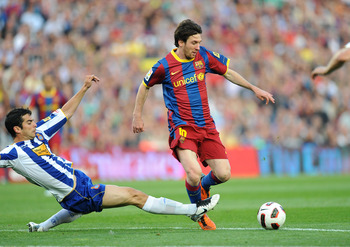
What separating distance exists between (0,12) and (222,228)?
51.6 feet

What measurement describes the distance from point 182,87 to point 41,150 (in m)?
2.01

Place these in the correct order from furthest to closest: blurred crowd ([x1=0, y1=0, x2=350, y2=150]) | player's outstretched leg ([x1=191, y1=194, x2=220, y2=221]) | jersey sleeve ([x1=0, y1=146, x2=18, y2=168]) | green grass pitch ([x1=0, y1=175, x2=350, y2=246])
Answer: blurred crowd ([x1=0, y1=0, x2=350, y2=150]) → player's outstretched leg ([x1=191, y1=194, x2=220, y2=221]) → jersey sleeve ([x1=0, y1=146, x2=18, y2=168]) → green grass pitch ([x1=0, y1=175, x2=350, y2=246])

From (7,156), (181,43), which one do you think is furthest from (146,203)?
(181,43)

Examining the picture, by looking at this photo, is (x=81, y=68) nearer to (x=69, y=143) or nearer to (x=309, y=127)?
(x=69, y=143)

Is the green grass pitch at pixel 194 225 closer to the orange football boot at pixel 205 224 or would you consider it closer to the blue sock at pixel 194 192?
the orange football boot at pixel 205 224

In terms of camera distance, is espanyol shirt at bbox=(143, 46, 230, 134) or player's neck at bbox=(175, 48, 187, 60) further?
player's neck at bbox=(175, 48, 187, 60)

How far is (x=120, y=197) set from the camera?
738cm

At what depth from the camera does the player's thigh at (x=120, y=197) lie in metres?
7.35

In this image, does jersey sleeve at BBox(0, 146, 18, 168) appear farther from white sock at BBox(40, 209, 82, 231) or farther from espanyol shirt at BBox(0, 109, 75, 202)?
white sock at BBox(40, 209, 82, 231)

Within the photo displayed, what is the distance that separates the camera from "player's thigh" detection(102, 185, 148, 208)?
24.1ft

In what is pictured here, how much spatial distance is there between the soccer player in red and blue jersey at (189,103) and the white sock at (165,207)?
0.38 metres

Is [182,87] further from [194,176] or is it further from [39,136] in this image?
[39,136]

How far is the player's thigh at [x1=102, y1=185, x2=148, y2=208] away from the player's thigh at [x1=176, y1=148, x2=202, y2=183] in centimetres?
69

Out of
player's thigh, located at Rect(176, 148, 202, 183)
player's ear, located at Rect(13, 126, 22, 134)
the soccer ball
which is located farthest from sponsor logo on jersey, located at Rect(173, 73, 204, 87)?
player's ear, located at Rect(13, 126, 22, 134)
